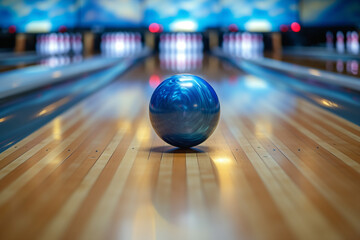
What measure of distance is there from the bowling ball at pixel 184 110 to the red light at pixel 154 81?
338 centimetres

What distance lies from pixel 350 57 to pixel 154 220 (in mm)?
7798

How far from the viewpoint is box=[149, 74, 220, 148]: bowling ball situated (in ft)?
8.43

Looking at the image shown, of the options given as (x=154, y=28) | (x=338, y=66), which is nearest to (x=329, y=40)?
(x=154, y=28)

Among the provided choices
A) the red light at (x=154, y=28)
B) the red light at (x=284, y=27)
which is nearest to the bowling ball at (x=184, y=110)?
the red light at (x=154, y=28)

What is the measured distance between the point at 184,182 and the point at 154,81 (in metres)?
4.54

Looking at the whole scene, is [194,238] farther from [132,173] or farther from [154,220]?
[132,173]

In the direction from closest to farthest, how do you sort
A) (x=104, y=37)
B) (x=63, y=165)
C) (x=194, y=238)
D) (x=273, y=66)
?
(x=194, y=238) → (x=63, y=165) → (x=273, y=66) → (x=104, y=37)

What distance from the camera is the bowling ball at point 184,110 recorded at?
2570 mm

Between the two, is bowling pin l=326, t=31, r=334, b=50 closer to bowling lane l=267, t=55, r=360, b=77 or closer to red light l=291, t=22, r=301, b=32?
red light l=291, t=22, r=301, b=32

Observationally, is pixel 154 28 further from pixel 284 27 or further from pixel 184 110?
pixel 184 110

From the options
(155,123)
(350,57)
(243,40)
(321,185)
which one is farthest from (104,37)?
(321,185)

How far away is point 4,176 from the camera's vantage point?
7.22 feet

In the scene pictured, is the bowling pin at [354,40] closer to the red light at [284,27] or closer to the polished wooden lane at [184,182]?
the red light at [284,27]

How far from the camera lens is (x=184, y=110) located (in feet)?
8.41
